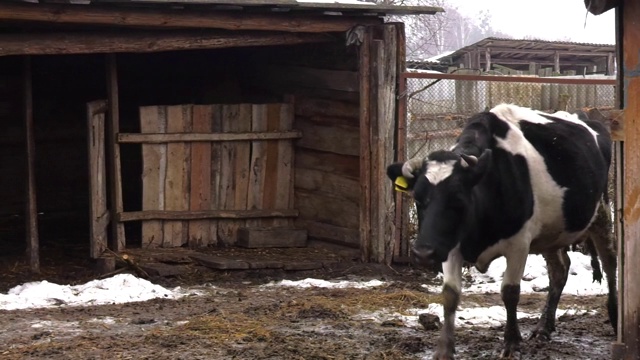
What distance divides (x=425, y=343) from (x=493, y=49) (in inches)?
1166

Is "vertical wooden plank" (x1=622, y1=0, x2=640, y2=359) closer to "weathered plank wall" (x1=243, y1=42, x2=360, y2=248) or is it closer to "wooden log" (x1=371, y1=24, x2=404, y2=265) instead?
"wooden log" (x1=371, y1=24, x2=404, y2=265)

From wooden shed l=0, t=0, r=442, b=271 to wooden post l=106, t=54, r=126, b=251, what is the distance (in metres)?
0.02

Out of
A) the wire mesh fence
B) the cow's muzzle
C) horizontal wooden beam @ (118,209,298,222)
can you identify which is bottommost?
horizontal wooden beam @ (118,209,298,222)

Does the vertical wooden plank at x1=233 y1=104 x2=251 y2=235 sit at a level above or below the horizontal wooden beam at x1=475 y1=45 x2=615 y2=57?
below

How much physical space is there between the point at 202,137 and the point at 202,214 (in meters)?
0.90

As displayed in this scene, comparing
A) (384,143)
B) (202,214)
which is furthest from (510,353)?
(202,214)

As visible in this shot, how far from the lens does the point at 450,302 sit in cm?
736

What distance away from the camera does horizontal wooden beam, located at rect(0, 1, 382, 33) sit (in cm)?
955

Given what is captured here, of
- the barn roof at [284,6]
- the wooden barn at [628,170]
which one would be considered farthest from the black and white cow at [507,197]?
the barn roof at [284,6]

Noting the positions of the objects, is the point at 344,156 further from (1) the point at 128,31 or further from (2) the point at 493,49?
(2) the point at 493,49

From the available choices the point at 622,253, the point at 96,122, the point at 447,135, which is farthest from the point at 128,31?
the point at 622,253

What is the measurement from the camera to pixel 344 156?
12.1 metres

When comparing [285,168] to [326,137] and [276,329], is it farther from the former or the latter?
[276,329]

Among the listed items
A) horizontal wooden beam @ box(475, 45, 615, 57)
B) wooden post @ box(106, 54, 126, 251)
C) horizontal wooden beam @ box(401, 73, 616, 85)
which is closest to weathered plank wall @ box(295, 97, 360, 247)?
horizontal wooden beam @ box(401, 73, 616, 85)
